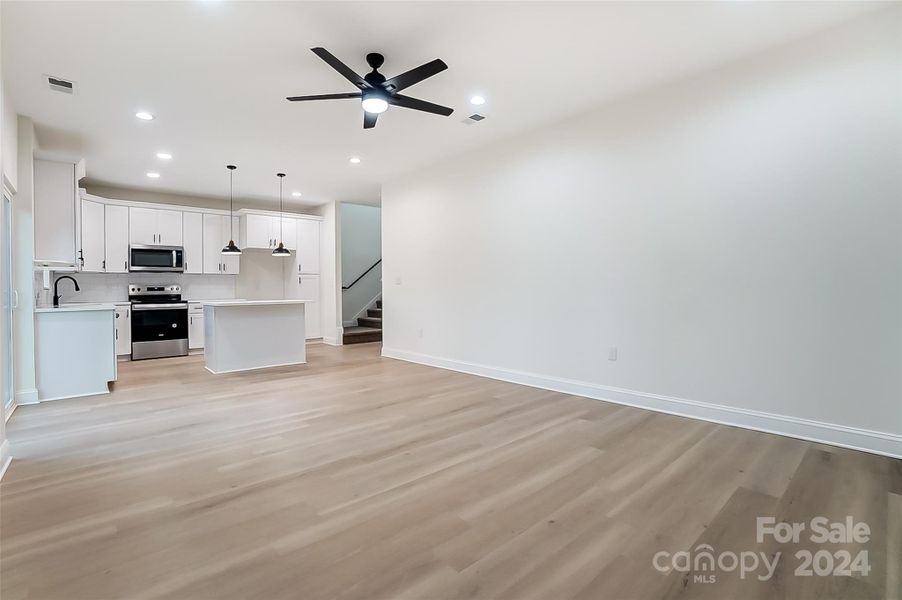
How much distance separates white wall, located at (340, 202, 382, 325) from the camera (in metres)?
9.69

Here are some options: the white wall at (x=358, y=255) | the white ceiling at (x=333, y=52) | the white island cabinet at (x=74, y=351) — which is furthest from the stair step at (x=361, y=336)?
the white ceiling at (x=333, y=52)

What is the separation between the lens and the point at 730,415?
11.0ft

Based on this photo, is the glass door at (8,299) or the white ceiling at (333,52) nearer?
the white ceiling at (333,52)

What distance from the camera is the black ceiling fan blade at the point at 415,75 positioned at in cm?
272

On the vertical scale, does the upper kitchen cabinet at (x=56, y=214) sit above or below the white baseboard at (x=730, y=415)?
above

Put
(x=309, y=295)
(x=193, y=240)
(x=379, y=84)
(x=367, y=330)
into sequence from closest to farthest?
(x=379, y=84)
(x=193, y=240)
(x=309, y=295)
(x=367, y=330)

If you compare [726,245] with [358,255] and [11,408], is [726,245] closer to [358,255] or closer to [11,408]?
[11,408]

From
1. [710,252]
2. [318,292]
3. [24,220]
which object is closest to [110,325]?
[24,220]

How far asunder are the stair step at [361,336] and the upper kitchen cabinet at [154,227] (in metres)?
3.22

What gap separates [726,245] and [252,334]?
539 centimetres

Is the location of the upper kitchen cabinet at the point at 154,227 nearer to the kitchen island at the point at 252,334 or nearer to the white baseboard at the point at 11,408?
the kitchen island at the point at 252,334

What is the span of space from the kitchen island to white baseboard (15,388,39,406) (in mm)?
1679

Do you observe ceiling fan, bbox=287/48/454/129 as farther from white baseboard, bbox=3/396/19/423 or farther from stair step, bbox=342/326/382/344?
stair step, bbox=342/326/382/344

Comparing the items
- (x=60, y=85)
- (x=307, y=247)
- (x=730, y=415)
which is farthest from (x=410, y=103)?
Result: (x=307, y=247)
